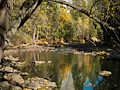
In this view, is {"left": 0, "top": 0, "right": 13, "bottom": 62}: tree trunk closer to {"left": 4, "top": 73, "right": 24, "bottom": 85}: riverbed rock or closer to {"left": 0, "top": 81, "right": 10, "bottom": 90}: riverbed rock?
{"left": 0, "top": 81, "right": 10, "bottom": 90}: riverbed rock

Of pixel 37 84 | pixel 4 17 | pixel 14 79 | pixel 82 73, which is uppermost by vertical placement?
pixel 4 17

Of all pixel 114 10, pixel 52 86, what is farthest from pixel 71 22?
pixel 114 10

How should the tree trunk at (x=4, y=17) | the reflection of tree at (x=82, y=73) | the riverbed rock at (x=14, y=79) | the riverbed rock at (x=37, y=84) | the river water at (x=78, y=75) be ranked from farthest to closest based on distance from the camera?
the reflection of tree at (x=82, y=73) → the river water at (x=78, y=75) → the riverbed rock at (x=14, y=79) → the riverbed rock at (x=37, y=84) → the tree trunk at (x=4, y=17)

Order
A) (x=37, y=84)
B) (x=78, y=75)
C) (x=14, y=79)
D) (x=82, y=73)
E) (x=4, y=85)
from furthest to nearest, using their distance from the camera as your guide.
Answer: (x=82, y=73)
(x=78, y=75)
(x=14, y=79)
(x=37, y=84)
(x=4, y=85)

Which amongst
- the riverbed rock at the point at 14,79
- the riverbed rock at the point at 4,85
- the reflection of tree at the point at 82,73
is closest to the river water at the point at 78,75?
the reflection of tree at the point at 82,73

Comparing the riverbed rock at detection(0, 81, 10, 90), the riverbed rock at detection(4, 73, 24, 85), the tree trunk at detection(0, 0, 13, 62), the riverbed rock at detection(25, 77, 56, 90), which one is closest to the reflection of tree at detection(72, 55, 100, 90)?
the riverbed rock at detection(25, 77, 56, 90)

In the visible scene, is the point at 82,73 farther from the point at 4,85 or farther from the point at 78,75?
the point at 4,85

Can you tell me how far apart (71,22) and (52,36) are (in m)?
6.84

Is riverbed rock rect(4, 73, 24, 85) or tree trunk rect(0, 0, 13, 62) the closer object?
tree trunk rect(0, 0, 13, 62)

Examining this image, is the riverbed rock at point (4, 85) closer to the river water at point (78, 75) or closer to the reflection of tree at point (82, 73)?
the river water at point (78, 75)

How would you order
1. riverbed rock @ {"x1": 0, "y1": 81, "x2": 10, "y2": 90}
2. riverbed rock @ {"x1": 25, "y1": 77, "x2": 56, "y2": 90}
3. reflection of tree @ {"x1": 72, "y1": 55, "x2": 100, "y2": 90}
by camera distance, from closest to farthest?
1. riverbed rock @ {"x1": 0, "y1": 81, "x2": 10, "y2": 90}
2. riverbed rock @ {"x1": 25, "y1": 77, "x2": 56, "y2": 90}
3. reflection of tree @ {"x1": 72, "y1": 55, "x2": 100, "y2": 90}

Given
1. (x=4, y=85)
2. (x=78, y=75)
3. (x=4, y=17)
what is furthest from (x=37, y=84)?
(x=4, y=17)

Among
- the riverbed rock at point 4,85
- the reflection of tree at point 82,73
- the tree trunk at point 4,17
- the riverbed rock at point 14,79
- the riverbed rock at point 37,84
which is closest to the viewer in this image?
the tree trunk at point 4,17

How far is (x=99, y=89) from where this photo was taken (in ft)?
63.8
